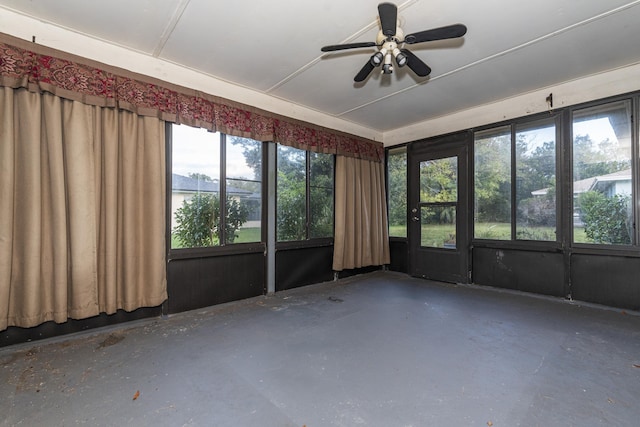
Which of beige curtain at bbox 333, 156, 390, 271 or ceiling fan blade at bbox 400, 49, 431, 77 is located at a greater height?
ceiling fan blade at bbox 400, 49, 431, 77

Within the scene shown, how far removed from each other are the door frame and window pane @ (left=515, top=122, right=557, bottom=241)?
0.68 metres

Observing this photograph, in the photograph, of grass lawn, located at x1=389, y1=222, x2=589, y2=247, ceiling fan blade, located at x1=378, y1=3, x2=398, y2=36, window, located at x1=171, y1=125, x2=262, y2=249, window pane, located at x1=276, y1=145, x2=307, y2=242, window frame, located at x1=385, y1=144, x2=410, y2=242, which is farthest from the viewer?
window frame, located at x1=385, y1=144, x2=410, y2=242

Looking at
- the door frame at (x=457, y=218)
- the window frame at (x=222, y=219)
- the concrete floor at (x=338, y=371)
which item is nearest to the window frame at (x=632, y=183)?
the concrete floor at (x=338, y=371)

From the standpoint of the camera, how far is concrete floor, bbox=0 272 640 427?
5.42ft

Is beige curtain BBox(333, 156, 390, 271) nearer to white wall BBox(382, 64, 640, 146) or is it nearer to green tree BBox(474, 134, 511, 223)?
white wall BBox(382, 64, 640, 146)

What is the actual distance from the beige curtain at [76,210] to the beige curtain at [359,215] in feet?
8.87

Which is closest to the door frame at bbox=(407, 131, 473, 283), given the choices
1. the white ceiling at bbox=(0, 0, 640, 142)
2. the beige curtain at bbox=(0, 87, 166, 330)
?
the white ceiling at bbox=(0, 0, 640, 142)

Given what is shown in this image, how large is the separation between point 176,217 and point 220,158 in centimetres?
92

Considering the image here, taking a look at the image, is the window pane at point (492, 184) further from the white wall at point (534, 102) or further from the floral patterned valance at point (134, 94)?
the floral patterned valance at point (134, 94)

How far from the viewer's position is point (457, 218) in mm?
4773

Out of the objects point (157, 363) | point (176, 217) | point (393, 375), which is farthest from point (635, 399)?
point (176, 217)

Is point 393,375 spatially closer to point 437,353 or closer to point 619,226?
point 437,353

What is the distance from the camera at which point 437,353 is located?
237cm

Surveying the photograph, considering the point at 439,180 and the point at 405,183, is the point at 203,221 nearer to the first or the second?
the point at 405,183
